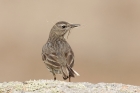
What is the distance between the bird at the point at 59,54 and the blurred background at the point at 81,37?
948cm

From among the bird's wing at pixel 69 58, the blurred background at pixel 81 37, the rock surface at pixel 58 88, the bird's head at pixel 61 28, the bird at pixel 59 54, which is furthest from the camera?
the blurred background at pixel 81 37

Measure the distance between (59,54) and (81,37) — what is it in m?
21.5

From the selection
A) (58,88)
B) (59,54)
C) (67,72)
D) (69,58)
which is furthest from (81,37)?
(58,88)

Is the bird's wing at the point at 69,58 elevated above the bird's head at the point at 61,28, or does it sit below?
below

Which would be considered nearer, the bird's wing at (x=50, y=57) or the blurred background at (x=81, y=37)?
the bird's wing at (x=50, y=57)

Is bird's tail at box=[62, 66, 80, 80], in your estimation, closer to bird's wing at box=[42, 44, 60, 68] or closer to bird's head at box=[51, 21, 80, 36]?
bird's wing at box=[42, 44, 60, 68]

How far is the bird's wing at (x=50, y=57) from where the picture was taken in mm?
13977

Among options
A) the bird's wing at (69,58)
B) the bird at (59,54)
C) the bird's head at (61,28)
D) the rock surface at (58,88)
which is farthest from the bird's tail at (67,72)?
the bird's head at (61,28)

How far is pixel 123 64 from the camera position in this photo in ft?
98.7

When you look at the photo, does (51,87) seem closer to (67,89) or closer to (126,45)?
(67,89)

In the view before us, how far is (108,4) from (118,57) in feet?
37.1

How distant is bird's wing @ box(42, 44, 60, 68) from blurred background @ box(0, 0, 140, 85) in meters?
10.3

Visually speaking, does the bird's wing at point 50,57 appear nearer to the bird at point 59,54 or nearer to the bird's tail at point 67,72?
the bird at point 59,54

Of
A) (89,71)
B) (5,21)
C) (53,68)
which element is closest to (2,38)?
(5,21)
